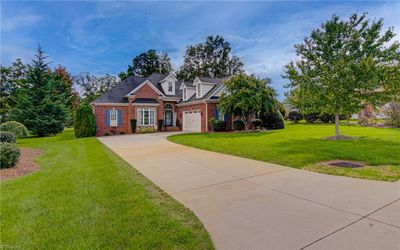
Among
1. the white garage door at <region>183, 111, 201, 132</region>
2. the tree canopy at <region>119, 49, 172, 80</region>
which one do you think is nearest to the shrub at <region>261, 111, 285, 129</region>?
the white garage door at <region>183, 111, 201, 132</region>

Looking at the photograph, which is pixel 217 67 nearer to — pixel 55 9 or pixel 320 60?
pixel 320 60

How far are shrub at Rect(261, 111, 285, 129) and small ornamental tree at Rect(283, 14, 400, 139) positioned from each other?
28.0 feet

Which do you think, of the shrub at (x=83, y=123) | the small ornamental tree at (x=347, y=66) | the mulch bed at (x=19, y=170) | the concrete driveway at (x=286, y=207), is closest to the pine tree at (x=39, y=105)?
the shrub at (x=83, y=123)

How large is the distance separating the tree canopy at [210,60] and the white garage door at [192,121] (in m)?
19.2

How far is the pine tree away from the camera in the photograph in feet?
72.9

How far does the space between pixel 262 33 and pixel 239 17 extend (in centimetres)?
253

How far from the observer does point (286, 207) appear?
3.82 meters

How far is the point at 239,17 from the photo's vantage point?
440 inches

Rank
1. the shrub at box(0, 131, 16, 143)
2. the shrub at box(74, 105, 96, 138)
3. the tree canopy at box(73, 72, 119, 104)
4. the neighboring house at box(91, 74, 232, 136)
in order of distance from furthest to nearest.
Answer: the tree canopy at box(73, 72, 119, 104) < the neighboring house at box(91, 74, 232, 136) < the shrub at box(74, 105, 96, 138) < the shrub at box(0, 131, 16, 143)

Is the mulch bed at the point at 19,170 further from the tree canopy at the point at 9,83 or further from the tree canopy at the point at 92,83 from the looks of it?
the tree canopy at the point at 92,83

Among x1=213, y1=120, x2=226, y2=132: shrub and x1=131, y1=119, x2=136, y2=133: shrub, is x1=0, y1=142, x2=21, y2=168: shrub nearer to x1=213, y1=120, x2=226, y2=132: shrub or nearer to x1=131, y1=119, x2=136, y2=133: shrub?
x1=213, y1=120, x2=226, y2=132: shrub

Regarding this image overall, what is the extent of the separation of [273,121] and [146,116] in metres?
13.0

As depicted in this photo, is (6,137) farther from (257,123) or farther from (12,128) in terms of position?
(257,123)

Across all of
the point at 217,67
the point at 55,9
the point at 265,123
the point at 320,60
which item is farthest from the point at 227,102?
the point at 217,67
